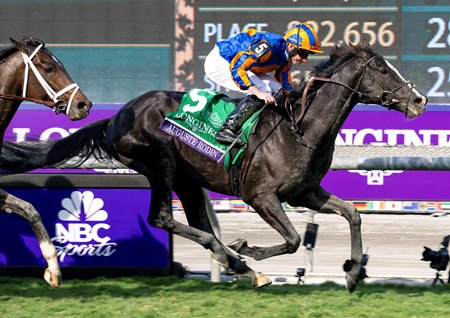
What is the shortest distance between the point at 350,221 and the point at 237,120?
2.97 feet

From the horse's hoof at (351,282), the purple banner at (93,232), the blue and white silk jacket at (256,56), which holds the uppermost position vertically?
the blue and white silk jacket at (256,56)

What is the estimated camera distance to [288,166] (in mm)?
5613

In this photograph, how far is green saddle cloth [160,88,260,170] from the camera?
5820 millimetres

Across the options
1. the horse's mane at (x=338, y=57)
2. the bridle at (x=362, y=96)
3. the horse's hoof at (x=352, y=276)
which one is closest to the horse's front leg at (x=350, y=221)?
the horse's hoof at (x=352, y=276)

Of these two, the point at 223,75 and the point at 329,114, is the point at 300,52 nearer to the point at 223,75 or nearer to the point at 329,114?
the point at 329,114

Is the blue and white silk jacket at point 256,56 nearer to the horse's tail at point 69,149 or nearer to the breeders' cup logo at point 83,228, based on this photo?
the horse's tail at point 69,149

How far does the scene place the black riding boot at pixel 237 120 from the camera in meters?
5.74

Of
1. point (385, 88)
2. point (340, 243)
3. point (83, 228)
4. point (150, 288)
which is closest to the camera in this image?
point (385, 88)

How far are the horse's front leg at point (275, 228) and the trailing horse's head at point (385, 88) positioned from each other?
82 cm

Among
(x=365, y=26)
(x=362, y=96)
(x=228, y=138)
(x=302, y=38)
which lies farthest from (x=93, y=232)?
(x=365, y=26)

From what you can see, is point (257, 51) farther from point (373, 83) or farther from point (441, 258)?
point (441, 258)

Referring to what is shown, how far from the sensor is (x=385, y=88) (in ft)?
18.4

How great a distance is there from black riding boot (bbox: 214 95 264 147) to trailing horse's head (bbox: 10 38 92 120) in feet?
3.00

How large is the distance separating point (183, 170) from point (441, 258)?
5.61 ft
